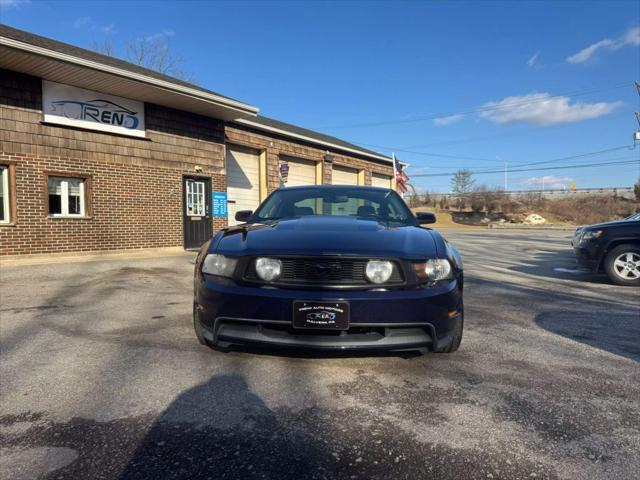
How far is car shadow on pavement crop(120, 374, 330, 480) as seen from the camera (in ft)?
5.97

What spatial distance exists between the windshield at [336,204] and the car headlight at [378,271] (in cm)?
129

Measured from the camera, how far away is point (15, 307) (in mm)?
5160

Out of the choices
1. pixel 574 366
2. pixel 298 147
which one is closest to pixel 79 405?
pixel 574 366

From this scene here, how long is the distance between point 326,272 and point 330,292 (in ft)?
0.45

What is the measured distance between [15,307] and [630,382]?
6132 millimetres

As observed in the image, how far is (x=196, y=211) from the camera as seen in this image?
13711 millimetres

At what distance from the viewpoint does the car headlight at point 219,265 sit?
9.34 ft

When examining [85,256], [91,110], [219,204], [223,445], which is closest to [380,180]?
[219,204]

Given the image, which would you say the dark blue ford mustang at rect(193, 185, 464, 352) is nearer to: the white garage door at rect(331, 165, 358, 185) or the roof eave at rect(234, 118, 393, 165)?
the roof eave at rect(234, 118, 393, 165)

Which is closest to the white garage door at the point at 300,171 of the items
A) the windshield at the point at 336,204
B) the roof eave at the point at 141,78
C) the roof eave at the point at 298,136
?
the roof eave at the point at 298,136

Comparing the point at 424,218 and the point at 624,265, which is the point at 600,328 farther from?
the point at 624,265

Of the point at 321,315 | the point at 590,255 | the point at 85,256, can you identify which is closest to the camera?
the point at 321,315

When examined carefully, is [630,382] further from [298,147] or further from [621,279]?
[298,147]

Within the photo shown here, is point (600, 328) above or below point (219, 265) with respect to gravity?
below
